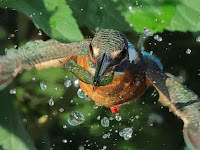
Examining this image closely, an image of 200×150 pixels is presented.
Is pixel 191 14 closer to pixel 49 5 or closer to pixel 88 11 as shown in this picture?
pixel 88 11

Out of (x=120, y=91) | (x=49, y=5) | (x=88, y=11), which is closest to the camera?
(x=120, y=91)

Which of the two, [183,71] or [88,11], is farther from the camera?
[183,71]

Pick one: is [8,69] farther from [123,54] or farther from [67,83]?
[123,54]

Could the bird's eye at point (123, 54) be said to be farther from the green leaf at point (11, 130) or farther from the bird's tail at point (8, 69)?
the green leaf at point (11, 130)

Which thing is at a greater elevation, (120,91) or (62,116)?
(120,91)

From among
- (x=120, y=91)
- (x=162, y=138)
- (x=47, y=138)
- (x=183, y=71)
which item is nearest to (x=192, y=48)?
(x=183, y=71)

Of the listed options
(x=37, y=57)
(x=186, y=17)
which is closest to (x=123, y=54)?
(x=37, y=57)
